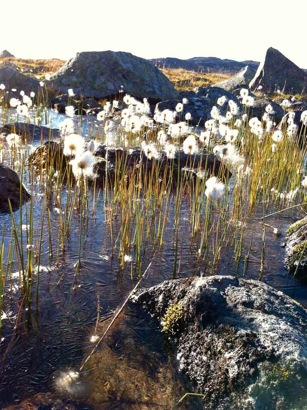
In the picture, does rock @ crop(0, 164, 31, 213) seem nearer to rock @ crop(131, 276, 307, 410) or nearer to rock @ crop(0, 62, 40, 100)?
rock @ crop(131, 276, 307, 410)

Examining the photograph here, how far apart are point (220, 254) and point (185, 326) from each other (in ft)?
6.00

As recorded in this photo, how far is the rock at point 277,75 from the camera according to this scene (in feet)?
96.2

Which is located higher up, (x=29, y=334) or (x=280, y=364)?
(x=280, y=364)

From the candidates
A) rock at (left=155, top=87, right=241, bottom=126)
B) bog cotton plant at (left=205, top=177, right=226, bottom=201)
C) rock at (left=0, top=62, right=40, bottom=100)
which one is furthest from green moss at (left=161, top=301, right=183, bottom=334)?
rock at (left=0, top=62, right=40, bottom=100)

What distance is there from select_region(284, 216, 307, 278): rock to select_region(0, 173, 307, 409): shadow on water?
10cm

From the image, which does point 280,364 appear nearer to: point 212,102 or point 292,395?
point 292,395

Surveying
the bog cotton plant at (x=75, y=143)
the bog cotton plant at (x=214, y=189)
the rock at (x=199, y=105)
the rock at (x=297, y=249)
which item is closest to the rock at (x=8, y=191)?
the bog cotton plant at (x=75, y=143)

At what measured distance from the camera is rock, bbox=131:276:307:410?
8.07 ft

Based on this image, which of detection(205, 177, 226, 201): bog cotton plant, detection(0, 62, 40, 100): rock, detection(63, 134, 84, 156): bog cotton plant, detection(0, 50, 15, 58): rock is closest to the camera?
detection(63, 134, 84, 156): bog cotton plant

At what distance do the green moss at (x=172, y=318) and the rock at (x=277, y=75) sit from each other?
27413 millimetres

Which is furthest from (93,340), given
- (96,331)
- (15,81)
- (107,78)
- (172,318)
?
(107,78)

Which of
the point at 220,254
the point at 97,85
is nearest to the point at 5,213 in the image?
the point at 220,254

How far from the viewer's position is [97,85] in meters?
19.0

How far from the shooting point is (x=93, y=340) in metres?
3.20
